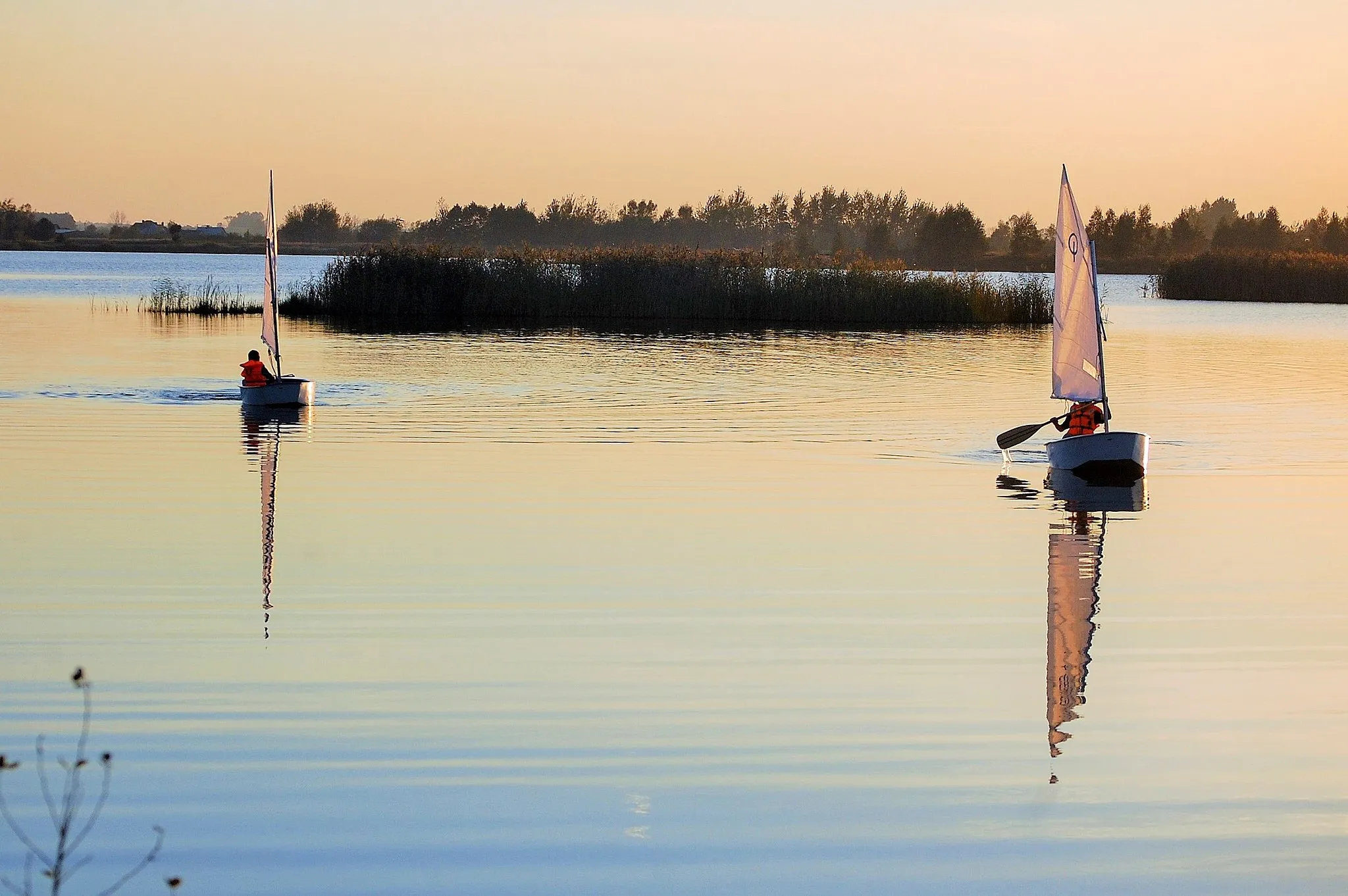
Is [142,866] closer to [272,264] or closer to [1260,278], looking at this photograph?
[272,264]

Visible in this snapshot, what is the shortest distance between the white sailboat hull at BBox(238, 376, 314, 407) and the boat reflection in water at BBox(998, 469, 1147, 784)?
11.3m

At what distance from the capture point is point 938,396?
30172 mm

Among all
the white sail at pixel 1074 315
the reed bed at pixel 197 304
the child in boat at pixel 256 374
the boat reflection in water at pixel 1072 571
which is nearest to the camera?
the boat reflection in water at pixel 1072 571

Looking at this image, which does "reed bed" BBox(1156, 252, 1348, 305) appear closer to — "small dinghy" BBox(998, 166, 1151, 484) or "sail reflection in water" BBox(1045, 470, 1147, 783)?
"small dinghy" BBox(998, 166, 1151, 484)

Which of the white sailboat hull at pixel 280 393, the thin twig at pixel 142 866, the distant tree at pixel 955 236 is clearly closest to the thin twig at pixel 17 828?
the thin twig at pixel 142 866

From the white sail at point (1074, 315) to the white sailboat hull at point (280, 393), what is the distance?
37.6ft

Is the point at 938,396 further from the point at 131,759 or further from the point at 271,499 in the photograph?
the point at 131,759

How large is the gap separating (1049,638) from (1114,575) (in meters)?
2.69

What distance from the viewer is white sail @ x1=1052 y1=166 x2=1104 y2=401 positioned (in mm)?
20734

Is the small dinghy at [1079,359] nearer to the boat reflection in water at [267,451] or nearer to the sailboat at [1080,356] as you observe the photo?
the sailboat at [1080,356]

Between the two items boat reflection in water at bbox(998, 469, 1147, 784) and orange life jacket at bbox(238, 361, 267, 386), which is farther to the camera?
orange life jacket at bbox(238, 361, 267, 386)

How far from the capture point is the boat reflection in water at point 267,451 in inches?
478

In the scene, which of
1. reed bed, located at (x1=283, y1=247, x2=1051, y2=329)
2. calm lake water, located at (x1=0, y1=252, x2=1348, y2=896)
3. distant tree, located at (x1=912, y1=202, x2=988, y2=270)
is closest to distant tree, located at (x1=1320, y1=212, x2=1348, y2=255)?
distant tree, located at (x1=912, y1=202, x2=988, y2=270)

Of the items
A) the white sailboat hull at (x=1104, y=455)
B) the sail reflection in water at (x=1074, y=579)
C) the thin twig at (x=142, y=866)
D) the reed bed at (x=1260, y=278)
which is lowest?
the thin twig at (x=142, y=866)
